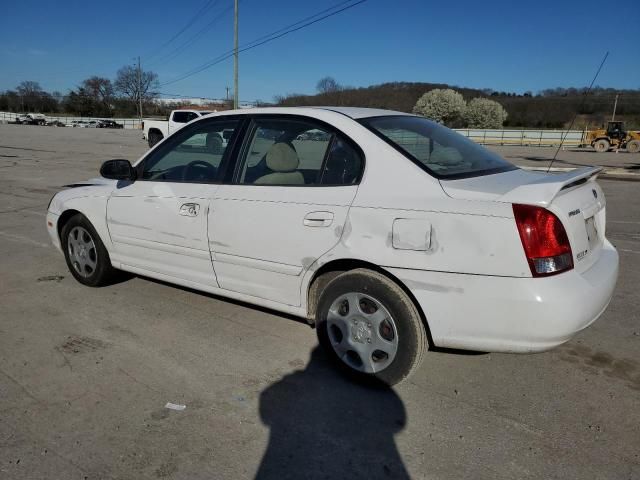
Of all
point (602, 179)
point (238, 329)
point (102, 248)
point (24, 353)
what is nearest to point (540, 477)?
point (238, 329)

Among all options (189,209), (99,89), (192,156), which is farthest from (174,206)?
(99,89)

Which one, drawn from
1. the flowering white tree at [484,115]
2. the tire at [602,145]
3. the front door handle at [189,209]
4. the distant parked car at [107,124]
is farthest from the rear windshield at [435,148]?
the flowering white tree at [484,115]

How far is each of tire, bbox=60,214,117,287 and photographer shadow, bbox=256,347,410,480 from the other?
Answer: 7.54 ft

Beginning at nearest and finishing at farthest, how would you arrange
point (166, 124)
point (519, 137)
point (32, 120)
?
point (166, 124) < point (519, 137) < point (32, 120)

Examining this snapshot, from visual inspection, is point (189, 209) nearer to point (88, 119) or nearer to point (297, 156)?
point (297, 156)

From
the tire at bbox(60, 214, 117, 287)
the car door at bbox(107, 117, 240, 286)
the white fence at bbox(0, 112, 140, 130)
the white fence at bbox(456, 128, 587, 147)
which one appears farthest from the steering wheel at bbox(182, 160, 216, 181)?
the white fence at bbox(0, 112, 140, 130)

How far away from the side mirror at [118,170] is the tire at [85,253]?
1.99ft

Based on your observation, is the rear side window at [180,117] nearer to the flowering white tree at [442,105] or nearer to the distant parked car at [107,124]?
the distant parked car at [107,124]

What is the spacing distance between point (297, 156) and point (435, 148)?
94 centimetres

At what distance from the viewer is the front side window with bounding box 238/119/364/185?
10.2 ft

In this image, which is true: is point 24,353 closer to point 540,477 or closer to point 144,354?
point 144,354

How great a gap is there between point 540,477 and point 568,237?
3.83ft

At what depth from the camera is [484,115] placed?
7562 cm

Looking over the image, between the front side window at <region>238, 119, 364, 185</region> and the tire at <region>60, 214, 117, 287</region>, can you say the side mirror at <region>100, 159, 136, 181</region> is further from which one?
the front side window at <region>238, 119, 364, 185</region>
